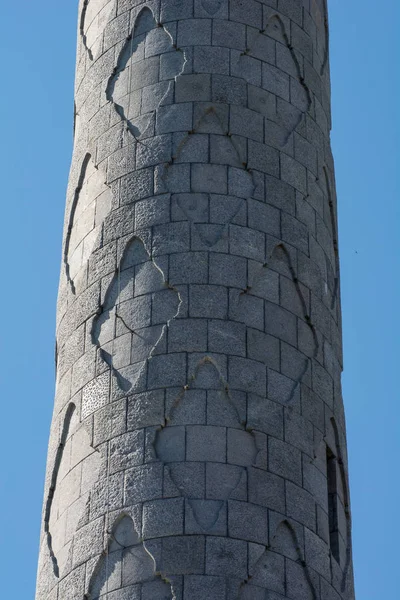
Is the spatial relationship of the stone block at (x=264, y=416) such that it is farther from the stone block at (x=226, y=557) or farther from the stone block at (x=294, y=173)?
the stone block at (x=294, y=173)

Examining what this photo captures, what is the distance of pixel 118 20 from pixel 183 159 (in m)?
2.15

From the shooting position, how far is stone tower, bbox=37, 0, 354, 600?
15.4m

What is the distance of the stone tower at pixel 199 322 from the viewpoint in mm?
15359

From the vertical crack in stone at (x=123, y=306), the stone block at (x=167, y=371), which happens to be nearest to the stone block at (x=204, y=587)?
the stone block at (x=167, y=371)

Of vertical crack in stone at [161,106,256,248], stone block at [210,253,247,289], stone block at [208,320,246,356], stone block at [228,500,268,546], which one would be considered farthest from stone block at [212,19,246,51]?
stone block at [228,500,268,546]

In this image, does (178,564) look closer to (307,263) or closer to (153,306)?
(153,306)

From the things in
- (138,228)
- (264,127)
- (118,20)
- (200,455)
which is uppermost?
(118,20)

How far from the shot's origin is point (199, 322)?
53.3ft

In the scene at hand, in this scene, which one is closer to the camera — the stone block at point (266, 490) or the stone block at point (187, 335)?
the stone block at point (266, 490)

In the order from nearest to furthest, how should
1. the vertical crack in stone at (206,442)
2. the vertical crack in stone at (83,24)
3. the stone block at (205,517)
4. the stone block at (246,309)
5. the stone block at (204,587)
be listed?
the stone block at (204,587), the stone block at (205,517), the vertical crack in stone at (206,442), the stone block at (246,309), the vertical crack in stone at (83,24)

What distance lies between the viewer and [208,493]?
50.5ft

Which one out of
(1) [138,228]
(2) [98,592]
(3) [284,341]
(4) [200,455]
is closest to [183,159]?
(1) [138,228]

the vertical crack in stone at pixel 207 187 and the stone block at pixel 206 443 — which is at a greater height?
the vertical crack in stone at pixel 207 187

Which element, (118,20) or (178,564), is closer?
(178,564)
